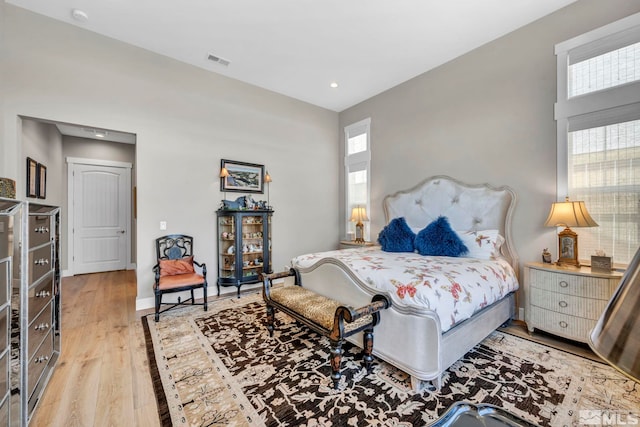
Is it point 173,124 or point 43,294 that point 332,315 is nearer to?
point 43,294

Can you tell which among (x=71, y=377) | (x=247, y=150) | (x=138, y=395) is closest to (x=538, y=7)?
(x=247, y=150)

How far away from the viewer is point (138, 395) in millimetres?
1814

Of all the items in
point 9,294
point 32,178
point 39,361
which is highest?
point 32,178

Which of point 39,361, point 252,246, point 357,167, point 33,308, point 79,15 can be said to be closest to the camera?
point 33,308

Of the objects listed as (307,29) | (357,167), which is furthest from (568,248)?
(307,29)

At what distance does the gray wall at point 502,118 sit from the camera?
2818 millimetres

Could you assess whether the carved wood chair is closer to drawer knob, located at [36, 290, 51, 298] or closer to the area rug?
the area rug

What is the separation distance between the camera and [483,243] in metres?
2.98

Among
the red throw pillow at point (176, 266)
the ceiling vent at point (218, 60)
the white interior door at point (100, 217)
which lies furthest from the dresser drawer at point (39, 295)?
the white interior door at point (100, 217)

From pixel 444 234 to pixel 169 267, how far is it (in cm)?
347

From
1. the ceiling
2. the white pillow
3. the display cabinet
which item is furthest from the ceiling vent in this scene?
the white pillow

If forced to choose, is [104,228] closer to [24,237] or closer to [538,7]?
[24,237]

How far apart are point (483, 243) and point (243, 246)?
319cm

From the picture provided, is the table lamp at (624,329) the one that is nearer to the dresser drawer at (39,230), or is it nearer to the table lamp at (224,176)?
the dresser drawer at (39,230)
